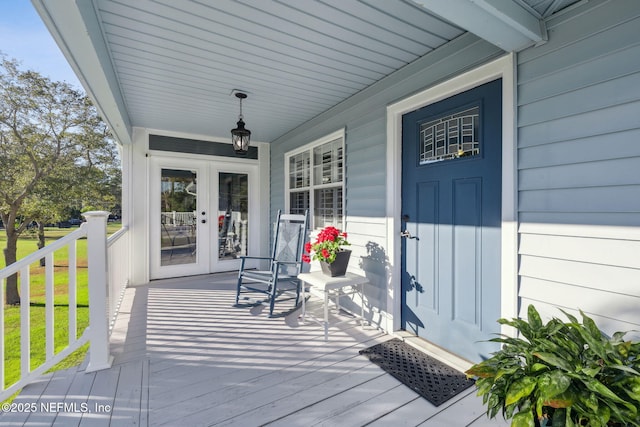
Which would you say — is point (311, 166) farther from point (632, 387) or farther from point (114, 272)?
point (632, 387)

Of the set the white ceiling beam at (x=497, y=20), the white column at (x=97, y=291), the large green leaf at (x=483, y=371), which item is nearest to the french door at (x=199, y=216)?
the white column at (x=97, y=291)

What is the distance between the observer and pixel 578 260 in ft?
5.10

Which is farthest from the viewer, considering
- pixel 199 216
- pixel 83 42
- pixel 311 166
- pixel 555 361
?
pixel 199 216

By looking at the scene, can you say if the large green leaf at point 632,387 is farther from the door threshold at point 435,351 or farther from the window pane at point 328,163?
the window pane at point 328,163

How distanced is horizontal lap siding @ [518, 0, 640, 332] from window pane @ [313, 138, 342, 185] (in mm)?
2063

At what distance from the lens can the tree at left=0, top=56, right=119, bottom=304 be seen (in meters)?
5.74

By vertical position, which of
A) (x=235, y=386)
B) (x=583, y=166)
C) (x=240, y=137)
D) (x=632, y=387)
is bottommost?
(x=235, y=386)

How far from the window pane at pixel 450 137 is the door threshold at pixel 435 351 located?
1.54 m

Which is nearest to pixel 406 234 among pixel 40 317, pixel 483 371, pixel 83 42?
pixel 483 371

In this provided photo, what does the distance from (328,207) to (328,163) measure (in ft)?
1.89

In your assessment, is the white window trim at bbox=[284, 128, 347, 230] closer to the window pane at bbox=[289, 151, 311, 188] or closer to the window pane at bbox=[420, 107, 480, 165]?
the window pane at bbox=[289, 151, 311, 188]

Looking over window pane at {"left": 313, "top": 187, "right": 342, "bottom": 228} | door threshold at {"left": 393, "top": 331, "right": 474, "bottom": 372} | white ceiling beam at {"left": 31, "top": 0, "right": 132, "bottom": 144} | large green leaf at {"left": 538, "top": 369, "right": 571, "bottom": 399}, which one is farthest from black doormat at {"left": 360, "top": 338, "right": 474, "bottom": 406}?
white ceiling beam at {"left": 31, "top": 0, "right": 132, "bottom": 144}

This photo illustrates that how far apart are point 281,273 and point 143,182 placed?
272 centimetres

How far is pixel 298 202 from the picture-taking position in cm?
455
